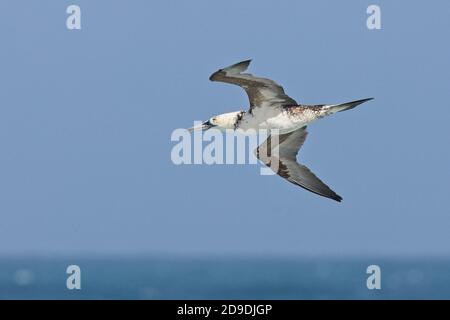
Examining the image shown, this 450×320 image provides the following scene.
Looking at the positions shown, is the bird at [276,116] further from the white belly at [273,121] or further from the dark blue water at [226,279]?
the dark blue water at [226,279]

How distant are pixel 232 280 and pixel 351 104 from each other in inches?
2610

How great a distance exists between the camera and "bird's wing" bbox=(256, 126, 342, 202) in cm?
2308

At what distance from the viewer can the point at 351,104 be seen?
66.6 feet

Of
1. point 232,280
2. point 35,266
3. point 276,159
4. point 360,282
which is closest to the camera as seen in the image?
point 276,159

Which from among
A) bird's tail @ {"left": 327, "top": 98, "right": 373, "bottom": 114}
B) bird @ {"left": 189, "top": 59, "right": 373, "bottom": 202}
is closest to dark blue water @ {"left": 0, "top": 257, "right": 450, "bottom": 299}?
bird @ {"left": 189, "top": 59, "right": 373, "bottom": 202}

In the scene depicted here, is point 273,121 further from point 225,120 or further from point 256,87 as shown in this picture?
point 225,120

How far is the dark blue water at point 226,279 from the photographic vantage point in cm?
6850

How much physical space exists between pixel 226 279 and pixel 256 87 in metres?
67.1

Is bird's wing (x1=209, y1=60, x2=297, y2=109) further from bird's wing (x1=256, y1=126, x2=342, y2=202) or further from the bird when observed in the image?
bird's wing (x1=256, y1=126, x2=342, y2=202)

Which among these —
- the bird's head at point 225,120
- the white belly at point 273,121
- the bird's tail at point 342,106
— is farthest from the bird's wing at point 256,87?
the bird's tail at point 342,106
